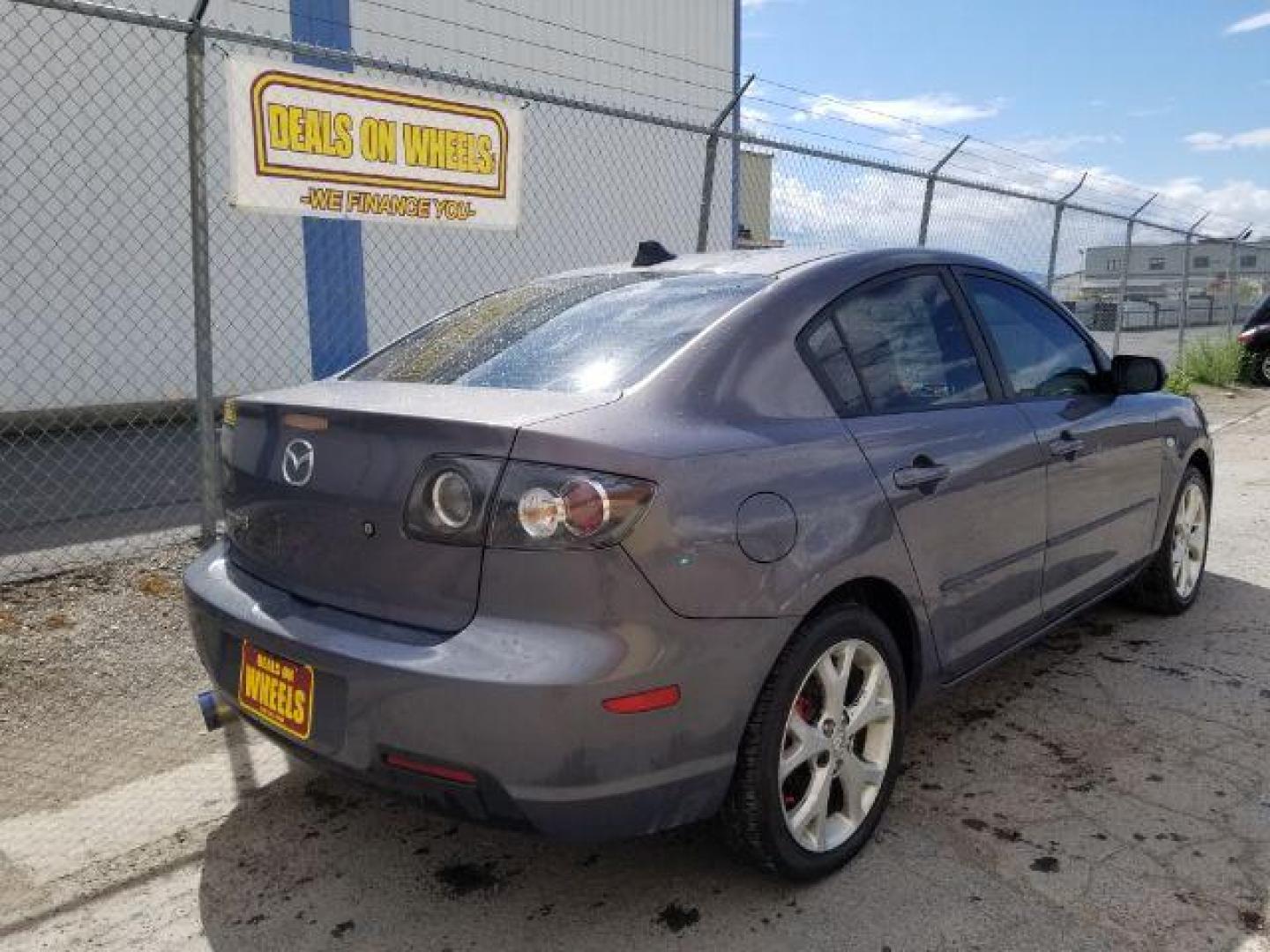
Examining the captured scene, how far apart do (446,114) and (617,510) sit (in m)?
3.76

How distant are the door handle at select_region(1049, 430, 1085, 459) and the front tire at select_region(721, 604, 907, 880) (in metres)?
1.08

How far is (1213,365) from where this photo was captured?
1410 cm

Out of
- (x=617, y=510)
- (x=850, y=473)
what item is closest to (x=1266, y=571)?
(x=850, y=473)

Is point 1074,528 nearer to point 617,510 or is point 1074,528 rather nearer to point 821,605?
point 821,605

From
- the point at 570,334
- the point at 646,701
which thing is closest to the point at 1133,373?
the point at 570,334

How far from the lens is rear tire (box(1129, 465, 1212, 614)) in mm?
4406

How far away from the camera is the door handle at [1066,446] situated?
132 inches

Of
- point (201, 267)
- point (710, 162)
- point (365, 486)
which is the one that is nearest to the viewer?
point (365, 486)

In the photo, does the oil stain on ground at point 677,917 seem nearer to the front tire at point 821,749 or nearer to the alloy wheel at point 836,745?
the front tire at point 821,749

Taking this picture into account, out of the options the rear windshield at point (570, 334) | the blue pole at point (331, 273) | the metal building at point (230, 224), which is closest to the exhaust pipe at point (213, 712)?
the rear windshield at point (570, 334)

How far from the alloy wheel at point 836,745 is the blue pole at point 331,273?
5.95 m

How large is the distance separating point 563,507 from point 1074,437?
7.14 feet

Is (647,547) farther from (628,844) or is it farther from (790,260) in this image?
(790,260)

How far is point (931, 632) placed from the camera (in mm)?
2830
